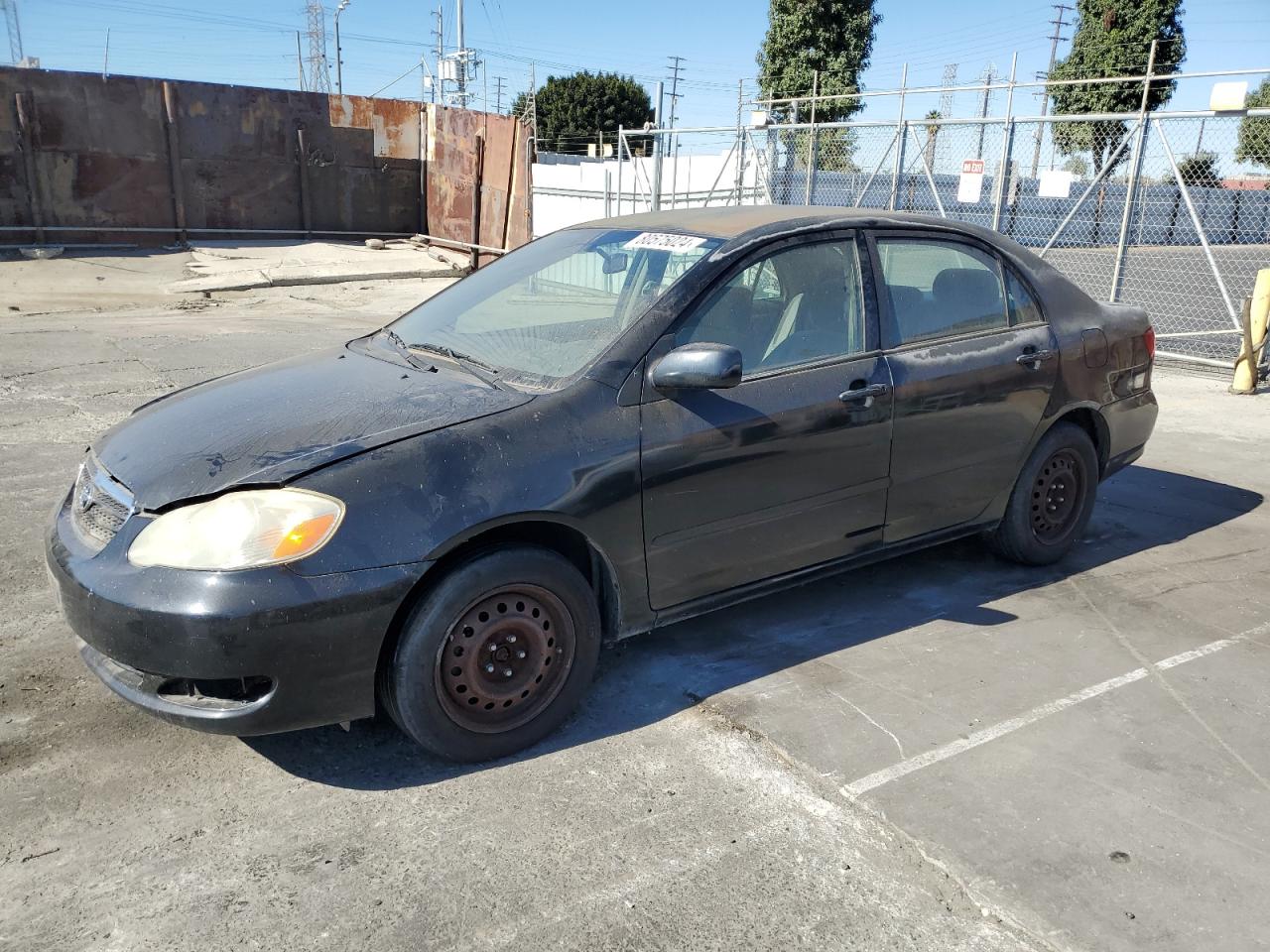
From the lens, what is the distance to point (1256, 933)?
8.21 ft

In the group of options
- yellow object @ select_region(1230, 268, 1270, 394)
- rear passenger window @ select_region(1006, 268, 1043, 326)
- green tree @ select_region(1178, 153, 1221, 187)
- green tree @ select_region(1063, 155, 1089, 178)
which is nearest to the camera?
rear passenger window @ select_region(1006, 268, 1043, 326)

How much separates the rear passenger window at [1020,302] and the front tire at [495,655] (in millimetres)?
2555

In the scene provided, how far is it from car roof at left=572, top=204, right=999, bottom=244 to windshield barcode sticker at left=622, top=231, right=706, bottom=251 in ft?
0.17

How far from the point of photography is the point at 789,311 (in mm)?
3887

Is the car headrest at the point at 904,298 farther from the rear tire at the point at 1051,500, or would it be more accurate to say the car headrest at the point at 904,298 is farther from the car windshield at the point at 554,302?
the rear tire at the point at 1051,500

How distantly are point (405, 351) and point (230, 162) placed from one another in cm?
1628

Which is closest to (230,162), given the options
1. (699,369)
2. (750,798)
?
(699,369)

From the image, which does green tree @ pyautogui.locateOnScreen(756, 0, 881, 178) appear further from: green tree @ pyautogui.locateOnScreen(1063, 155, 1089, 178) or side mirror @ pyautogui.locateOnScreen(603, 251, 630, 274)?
side mirror @ pyautogui.locateOnScreen(603, 251, 630, 274)

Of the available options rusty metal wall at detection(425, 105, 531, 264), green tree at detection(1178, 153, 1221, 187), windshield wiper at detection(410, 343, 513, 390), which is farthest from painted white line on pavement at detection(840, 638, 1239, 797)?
rusty metal wall at detection(425, 105, 531, 264)

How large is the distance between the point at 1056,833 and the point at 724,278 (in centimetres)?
211

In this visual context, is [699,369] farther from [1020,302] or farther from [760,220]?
Result: [1020,302]

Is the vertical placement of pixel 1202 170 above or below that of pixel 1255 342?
above

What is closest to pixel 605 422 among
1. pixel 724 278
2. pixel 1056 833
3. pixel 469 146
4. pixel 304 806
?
pixel 724 278

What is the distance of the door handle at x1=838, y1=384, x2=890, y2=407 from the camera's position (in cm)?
385
